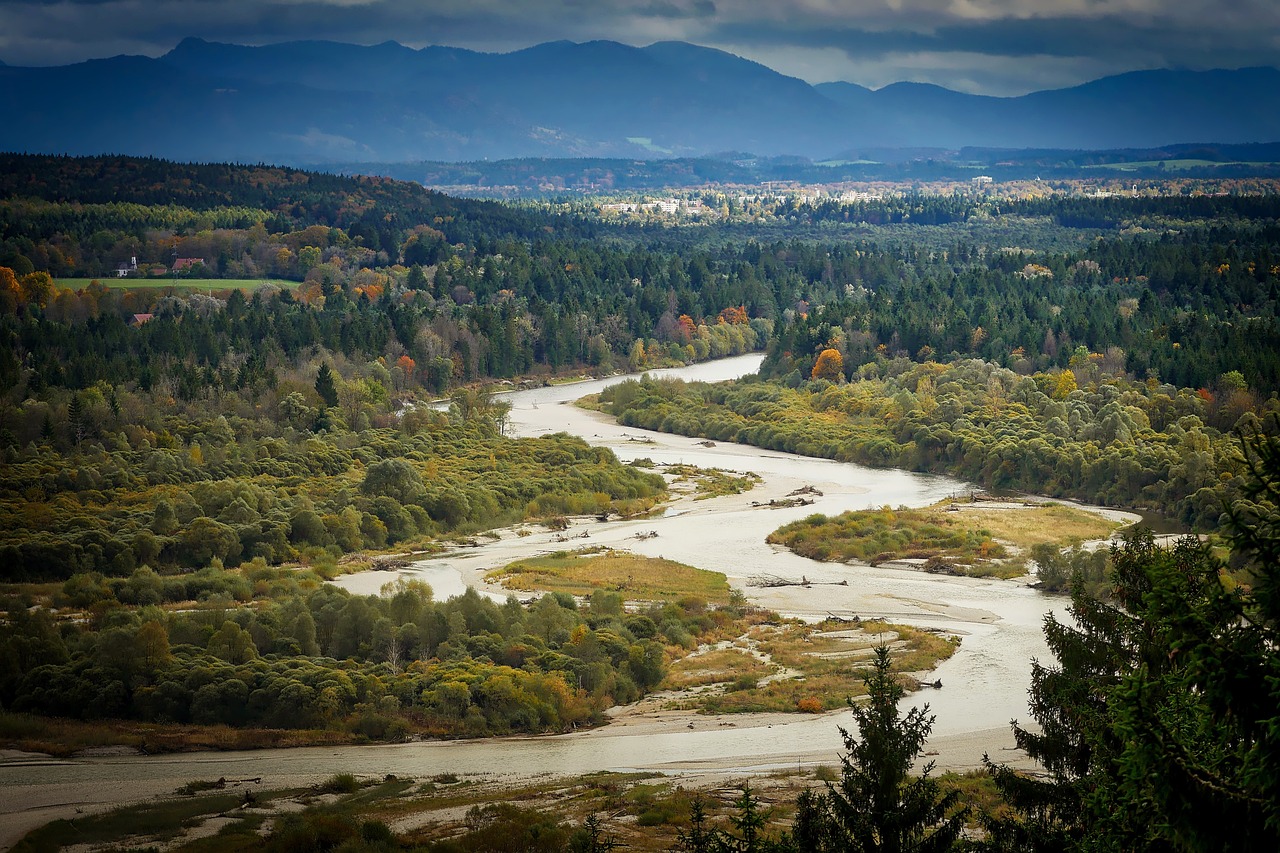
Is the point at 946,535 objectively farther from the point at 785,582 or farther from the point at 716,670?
the point at 716,670

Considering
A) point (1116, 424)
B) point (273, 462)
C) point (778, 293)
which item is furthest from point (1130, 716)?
point (778, 293)

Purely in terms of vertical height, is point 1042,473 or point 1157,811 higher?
point 1157,811

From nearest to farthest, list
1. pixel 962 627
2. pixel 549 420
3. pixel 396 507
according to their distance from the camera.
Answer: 1. pixel 962 627
2. pixel 396 507
3. pixel 549 420

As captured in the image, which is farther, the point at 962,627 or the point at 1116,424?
the point at 1116,424

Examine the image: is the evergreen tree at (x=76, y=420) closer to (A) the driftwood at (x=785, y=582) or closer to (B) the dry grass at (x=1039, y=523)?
(A) the driftwood at (x=785, y=582)

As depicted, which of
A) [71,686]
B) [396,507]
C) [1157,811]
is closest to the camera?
[1157,811]

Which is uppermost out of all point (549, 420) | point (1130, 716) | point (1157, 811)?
point (1130, 716)

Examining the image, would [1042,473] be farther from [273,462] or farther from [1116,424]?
[273,462]
